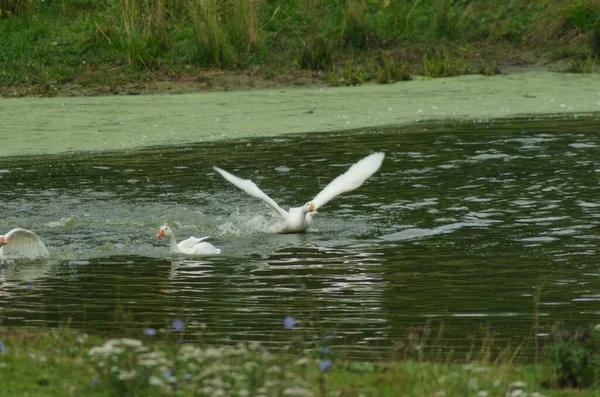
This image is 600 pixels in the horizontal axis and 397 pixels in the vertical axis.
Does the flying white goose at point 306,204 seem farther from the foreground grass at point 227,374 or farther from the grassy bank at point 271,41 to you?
the grassy bank at point 271,41

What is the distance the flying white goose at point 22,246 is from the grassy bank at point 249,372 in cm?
370

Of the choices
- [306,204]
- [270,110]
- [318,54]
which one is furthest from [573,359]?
[318,54]

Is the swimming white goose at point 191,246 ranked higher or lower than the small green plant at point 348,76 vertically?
higher

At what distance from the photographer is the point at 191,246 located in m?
10.6

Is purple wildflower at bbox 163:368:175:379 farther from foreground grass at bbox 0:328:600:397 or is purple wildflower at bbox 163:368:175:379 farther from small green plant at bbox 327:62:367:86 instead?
small green plant at bbox 327:62:367:86

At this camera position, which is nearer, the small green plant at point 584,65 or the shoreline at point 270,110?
the shoreline at point 270,110

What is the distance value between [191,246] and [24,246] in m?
1.39

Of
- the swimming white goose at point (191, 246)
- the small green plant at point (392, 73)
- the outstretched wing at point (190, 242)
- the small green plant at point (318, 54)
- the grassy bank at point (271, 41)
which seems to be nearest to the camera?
the swimming white goose at point (191, 246)

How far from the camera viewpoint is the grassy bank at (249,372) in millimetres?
5316

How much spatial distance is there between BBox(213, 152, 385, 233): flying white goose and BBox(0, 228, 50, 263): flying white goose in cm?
199

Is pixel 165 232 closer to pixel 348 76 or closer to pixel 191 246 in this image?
pixel 191 246

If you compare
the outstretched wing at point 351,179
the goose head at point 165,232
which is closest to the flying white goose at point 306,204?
the outstretched wing at point 351,179

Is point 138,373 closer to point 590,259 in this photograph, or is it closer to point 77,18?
point 590,259

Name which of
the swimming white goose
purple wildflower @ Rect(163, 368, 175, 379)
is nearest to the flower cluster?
purple wildflower @ Rect(163, 368, 175, 379)
